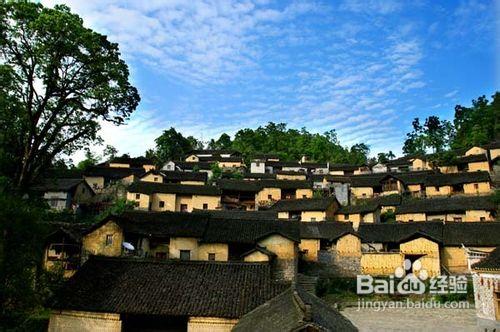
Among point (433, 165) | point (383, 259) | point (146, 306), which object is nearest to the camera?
point (146, 306)

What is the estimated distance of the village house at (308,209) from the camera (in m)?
43.8

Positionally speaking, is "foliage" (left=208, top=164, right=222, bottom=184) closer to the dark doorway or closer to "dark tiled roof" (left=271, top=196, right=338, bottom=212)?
"dark tiled roof" (left=271, top=196, right=338, bottom=212)

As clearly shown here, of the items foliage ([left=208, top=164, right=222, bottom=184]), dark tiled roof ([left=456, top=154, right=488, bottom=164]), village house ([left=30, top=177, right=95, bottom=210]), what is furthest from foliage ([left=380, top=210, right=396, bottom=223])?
village house ([left=30, top=177, right=95, bottom=210])

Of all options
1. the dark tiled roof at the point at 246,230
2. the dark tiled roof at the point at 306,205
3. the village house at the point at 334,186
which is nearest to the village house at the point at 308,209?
the dark tiled roof at the point at 306,205

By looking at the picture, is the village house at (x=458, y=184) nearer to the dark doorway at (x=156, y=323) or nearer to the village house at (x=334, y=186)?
the village house at (x=334, y=186)

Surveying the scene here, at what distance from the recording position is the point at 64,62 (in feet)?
53.6

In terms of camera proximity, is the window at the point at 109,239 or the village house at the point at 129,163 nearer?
the window at the point at 109,239

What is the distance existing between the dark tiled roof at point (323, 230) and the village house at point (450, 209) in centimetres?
1134

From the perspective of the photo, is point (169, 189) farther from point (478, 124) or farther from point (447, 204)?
point (478, 124)

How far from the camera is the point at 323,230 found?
114 feet

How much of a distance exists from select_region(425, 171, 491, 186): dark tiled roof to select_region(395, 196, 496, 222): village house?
5420 millimetres

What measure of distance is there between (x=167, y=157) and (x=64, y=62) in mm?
60355

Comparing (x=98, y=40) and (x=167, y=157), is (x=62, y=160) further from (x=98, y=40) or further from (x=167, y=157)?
(x=167, y=157)

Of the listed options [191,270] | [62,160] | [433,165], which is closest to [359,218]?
[433,165]
